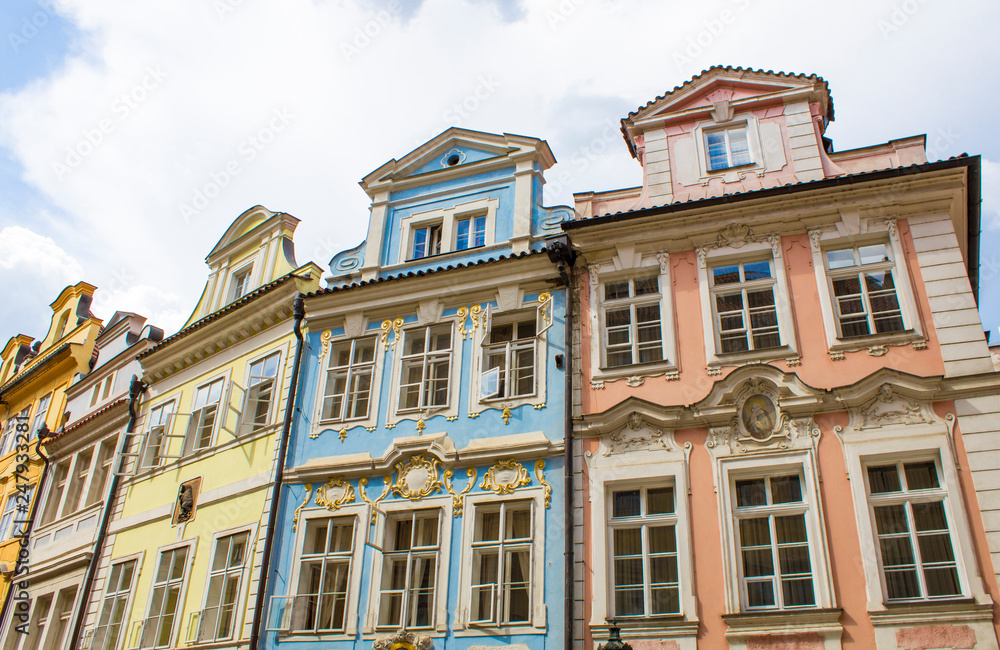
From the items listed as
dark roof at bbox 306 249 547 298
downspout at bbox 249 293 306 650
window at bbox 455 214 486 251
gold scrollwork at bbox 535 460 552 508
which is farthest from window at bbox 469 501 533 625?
window at bbox 455 214 486 251

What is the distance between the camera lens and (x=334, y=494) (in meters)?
16.1

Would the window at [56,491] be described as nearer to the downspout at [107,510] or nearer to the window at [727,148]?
the downspout at [107,510]

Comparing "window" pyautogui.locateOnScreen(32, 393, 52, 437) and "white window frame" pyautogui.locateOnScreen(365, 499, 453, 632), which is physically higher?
"window" pyautogui.locateOnScreen(32, 393, 52, 437)

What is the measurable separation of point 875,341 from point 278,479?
10.9 meters

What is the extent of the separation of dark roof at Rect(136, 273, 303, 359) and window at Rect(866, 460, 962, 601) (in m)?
12.3

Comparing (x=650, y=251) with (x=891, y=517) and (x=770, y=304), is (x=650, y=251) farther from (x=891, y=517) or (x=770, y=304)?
(x=891, y=517)

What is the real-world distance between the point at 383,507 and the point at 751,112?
10135 mm

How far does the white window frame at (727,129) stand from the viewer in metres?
16.2

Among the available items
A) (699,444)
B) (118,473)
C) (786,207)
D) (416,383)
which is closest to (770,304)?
(786,207)

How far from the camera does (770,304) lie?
1464 centimetres

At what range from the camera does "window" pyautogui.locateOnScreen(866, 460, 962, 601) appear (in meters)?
11.7

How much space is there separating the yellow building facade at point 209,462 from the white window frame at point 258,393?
3 cm

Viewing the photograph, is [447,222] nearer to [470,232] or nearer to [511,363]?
[470,232]

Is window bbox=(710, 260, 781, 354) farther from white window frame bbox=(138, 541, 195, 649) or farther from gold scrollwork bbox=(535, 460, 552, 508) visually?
white window frame bbox=(138, 541, 195, 649)
